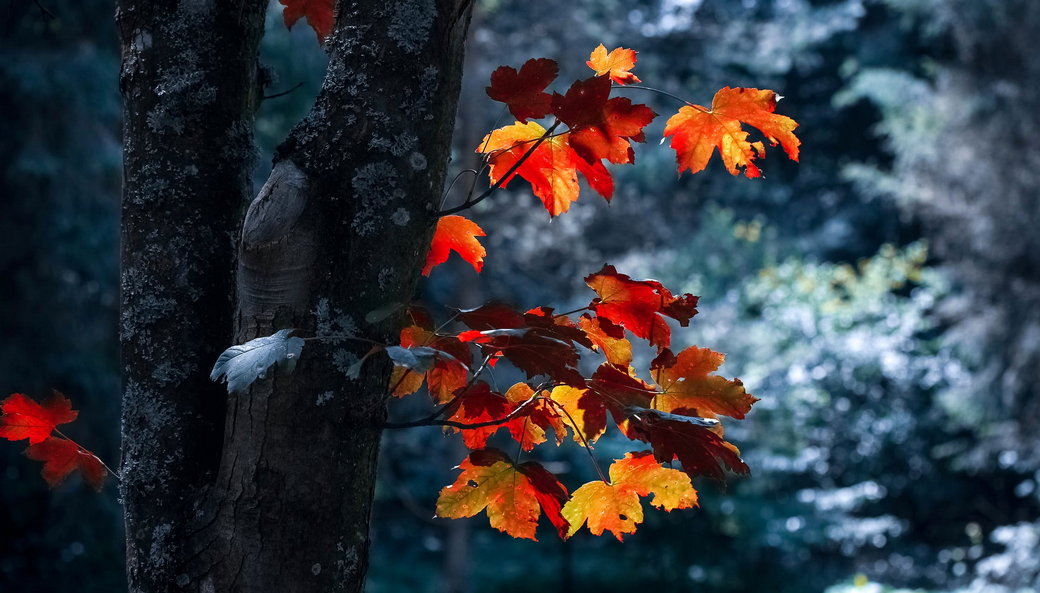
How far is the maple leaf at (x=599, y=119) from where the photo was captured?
0.82 m

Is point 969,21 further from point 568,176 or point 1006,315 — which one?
point 568,176

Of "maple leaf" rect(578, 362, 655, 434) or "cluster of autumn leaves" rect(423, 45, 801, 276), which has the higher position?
"cluster of autumn leaves" rect(423, 45, 801, 276)

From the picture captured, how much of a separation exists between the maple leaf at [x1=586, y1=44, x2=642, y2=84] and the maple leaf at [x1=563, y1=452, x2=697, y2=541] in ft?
1.35

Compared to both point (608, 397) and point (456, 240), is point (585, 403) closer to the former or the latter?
point (608, 397)

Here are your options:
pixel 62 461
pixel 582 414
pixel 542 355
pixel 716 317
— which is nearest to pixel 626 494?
pixel 582 414

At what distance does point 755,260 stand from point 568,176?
354 inches

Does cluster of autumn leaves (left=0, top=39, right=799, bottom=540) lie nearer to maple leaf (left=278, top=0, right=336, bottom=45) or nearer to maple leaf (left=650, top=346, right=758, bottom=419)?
maple leaf (left=650, top=346, right=758, bottom=419)

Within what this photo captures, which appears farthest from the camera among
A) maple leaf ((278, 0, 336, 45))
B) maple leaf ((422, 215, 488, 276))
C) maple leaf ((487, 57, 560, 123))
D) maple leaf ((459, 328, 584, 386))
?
maple leaf ((278, 0, 336, 45))

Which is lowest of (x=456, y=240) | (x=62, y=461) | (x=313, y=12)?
(x=62, y=461)

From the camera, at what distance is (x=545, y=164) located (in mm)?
952

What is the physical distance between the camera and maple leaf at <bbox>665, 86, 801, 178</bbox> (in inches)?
35.4

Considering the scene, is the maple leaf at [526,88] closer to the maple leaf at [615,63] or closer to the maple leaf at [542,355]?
the maple leaf at [615,63]

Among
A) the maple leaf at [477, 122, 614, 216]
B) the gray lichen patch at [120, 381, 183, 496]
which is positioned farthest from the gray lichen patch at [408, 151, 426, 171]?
the gray lichen patch at [120, 381, 183, 496]

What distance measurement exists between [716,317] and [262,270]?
259 inches
